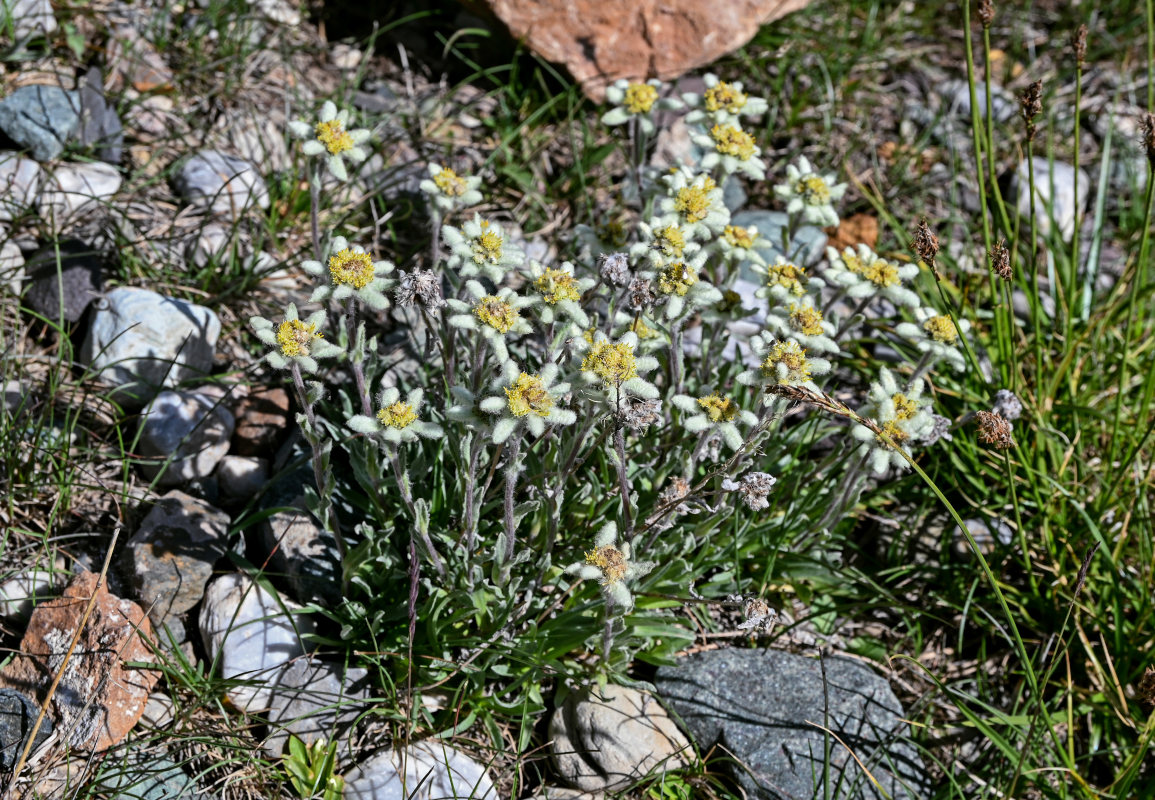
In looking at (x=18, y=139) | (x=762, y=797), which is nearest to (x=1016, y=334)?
(x=762, y=797)

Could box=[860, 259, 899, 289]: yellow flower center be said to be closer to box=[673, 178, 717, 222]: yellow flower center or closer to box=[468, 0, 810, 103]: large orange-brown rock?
box=[673, 178, 717, 222]: yellow flower center

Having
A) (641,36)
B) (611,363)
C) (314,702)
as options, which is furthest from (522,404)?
(641,36)

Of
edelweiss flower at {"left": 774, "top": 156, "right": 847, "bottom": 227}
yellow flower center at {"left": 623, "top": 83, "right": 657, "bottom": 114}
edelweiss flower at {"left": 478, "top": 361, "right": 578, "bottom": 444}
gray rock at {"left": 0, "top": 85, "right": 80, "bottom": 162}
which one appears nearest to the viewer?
edelweiss flower at {"left": 478, "top": 361, "right": 578, "bottom": 444}

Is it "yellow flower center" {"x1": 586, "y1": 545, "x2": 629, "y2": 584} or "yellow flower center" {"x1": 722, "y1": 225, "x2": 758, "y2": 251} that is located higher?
"yellow flower center" {"x1": 722, "y1": 225, "x2": 758, "y2": 251}

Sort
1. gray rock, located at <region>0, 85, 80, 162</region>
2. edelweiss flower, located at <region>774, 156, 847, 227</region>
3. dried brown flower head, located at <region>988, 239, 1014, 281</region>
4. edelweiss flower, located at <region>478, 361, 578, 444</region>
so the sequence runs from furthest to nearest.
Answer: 1. gray rock, located at <region>0, 85, 80, 162</region>
2. edelweiss flower, located at <region>774, 156, 847, 227</region>
3. dried brown flower head, located at <region>988, 239, 1014, 281</region>
4. edelweiss flower, located at <region>478, 361, 578, 444</region>

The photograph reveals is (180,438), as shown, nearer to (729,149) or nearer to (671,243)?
(671,243)

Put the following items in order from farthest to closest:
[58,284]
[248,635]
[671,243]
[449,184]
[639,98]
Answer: [58,284] → [639,98] → [449,184] → [248,635] → [671,243]

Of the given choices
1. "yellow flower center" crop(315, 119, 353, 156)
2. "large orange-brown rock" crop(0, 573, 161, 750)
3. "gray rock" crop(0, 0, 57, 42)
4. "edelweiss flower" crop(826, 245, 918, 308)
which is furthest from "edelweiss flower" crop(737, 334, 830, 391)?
"gray rock" crop(0, 0, 57, 42)
